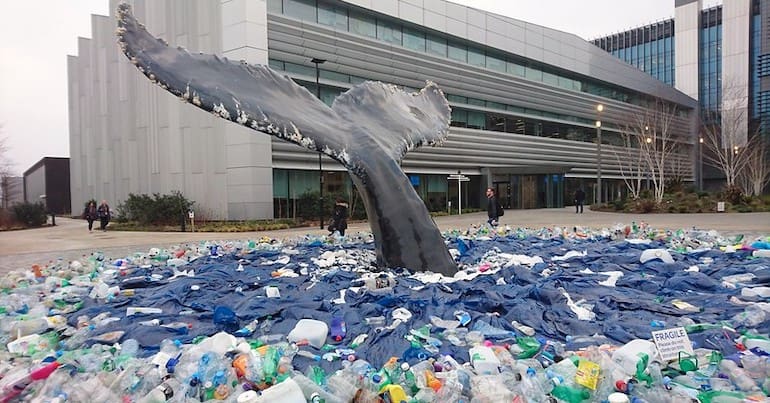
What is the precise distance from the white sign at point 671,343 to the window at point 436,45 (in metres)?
33.8

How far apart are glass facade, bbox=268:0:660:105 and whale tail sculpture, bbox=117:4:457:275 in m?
21.3

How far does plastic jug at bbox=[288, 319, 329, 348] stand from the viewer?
13.9 ft

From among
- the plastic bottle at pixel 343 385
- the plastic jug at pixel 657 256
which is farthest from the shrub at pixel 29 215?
the plastic bottle at pixel 343 385

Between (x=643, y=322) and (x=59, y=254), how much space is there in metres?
14.6

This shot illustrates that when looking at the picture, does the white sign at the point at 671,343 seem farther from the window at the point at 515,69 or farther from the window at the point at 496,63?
the window at the point at 515,69

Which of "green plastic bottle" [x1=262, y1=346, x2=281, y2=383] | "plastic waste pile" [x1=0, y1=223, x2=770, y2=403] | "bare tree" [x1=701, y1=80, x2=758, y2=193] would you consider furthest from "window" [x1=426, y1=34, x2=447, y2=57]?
"green plastic bottle" [x1=262, y1=346, x2=281, y2=383]

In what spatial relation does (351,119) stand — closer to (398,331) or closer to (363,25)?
(398,331)

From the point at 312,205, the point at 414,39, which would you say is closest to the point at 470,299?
the point at 312,205

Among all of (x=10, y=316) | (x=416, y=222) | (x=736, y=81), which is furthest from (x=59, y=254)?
(x=736, y=81)

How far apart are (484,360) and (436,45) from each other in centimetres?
3476

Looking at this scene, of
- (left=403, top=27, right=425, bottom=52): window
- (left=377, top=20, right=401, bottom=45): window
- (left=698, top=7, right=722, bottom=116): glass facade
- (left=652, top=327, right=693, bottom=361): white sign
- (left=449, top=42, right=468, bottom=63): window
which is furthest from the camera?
(left=698, top=7, right=722, bottom=116): glass facade

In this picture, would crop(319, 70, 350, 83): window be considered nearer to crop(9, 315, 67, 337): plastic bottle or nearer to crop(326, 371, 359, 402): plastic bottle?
crop(9, 315, 67, 337): plastic bottle

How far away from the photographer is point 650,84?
55781mm

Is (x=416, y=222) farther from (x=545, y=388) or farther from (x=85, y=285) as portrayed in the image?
(x=85, y=285)
